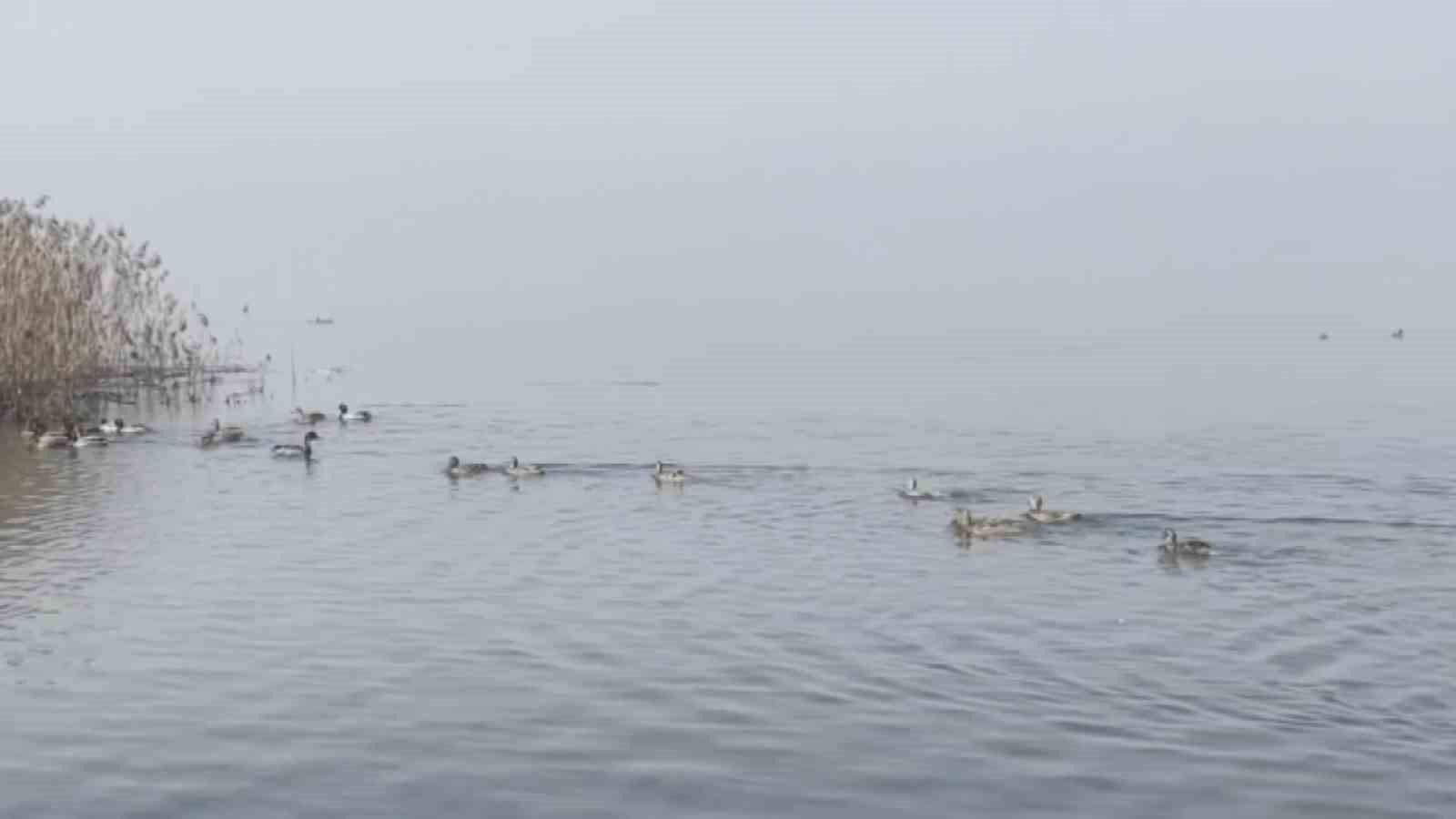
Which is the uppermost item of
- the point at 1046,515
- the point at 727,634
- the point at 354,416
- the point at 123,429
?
the point at 354,416

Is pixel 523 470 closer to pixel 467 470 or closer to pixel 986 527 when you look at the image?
pixel 467 470

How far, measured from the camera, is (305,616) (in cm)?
2217

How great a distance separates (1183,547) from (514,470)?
1849cm

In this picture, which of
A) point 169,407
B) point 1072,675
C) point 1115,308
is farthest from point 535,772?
point 1115,308

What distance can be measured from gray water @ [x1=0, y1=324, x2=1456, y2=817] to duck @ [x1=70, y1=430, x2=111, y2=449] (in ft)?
4.28

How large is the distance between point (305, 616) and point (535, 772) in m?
8.15

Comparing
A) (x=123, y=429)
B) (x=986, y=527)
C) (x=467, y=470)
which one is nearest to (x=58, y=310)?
(x=123, y=429)

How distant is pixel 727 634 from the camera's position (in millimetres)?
21156

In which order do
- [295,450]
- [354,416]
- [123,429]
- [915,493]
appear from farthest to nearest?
[354,416]
[123,429]
[295,450]
[915,493]

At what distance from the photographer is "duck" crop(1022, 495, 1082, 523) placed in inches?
1231

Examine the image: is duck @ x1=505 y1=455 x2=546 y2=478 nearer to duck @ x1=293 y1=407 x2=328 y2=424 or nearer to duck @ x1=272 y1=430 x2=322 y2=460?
duck @ x1=272 y1=430 x2=322 y2=460

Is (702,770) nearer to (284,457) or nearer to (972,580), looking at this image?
(972,580)

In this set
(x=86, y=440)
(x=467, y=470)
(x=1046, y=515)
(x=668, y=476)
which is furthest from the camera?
(x=86, y=440)

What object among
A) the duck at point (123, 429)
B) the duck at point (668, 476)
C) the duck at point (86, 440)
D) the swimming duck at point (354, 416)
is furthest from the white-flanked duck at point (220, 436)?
the duck at point (668, 476)
